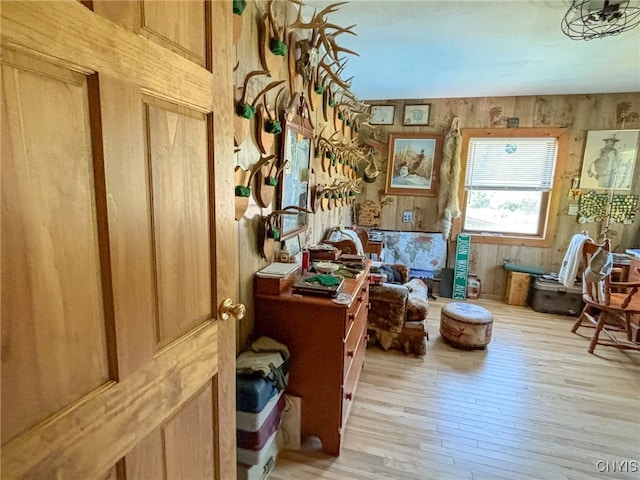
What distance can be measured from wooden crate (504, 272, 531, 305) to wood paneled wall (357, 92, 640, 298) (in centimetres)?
18

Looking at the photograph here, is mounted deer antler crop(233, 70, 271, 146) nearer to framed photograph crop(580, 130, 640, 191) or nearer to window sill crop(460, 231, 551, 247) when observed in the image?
window sill crop(460, 231, 551, 247)

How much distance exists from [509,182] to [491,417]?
124 inches

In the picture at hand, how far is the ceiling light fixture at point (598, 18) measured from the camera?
199 centimetres

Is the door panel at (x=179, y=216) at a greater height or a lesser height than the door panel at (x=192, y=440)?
greater

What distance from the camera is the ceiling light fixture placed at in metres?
1.99

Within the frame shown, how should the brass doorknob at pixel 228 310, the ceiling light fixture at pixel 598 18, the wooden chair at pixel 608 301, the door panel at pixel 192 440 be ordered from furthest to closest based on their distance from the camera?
the wooden chair at pixel 608 301, the ceiling light fixture at pixel 598 18, the brass doorknob at pixel 228 310, the door panel at pixel 192 440

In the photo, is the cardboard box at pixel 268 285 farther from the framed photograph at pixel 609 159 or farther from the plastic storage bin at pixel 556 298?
the framed photograph at pixel 609 159

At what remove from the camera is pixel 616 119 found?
388 centimetres

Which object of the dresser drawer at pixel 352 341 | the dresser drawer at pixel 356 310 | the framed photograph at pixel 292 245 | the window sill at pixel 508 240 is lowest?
the dresser drawer at pixel 352 341

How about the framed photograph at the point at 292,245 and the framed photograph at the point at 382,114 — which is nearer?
the framed photograph at the point at 292,245

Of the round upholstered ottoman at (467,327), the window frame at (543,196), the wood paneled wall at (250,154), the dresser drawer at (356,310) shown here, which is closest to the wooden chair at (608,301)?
the round upholstered ottoman at (467,327)

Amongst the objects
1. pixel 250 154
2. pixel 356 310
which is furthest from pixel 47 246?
pixel 356 310

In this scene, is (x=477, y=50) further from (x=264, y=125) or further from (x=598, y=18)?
(x=264, y=125)

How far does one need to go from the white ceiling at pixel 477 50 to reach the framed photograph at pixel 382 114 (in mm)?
428
